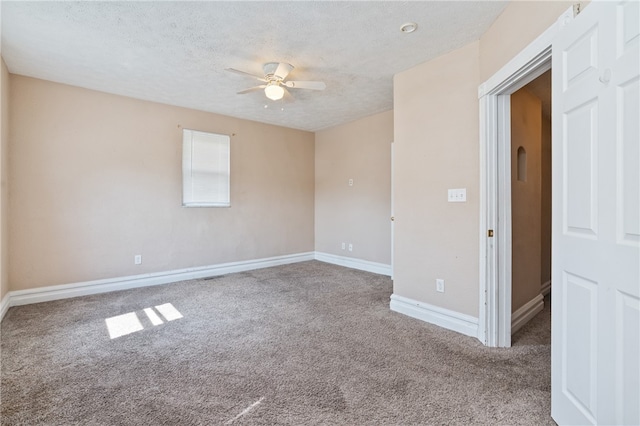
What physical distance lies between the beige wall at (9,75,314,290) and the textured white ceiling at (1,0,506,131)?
39cm

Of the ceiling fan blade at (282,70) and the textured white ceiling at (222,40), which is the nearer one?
the textured white ceiling at (222,40)

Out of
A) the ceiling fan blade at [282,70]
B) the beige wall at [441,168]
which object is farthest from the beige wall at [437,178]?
the ceiling fan blade at [282,70]

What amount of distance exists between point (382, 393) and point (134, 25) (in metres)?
3.28

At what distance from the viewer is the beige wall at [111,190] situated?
347 cm

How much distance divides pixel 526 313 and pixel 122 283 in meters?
4.84

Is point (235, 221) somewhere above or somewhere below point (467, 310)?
above

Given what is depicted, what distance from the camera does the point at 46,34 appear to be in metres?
2.56

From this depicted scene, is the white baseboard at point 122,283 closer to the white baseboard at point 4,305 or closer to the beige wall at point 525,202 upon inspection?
the white baseboard at point 4,305

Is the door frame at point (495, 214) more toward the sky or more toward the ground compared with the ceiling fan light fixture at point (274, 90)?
more toward the ground

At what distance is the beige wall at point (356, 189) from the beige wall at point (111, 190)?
120 centimetres
